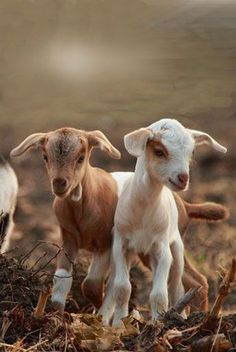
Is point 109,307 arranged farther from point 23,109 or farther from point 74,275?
point 23,109

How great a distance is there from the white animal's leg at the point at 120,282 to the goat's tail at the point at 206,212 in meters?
0.67

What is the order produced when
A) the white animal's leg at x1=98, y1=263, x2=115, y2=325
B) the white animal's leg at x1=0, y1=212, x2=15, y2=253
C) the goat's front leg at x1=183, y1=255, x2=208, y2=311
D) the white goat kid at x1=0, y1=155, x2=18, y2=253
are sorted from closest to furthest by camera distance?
the white animal's leg at x1=98, y1=263, x2=115, y2=325
the goat's front leg at x1=183, y1=255, x2=208, y2=311
the white animal's leg at x1=0, y1=212, x2=15, y2=253
the white goat kid at x1=0, y1=155, x2=18, y2=253

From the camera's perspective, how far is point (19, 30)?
6141 mm

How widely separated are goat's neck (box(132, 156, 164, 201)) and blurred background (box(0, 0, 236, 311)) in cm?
106

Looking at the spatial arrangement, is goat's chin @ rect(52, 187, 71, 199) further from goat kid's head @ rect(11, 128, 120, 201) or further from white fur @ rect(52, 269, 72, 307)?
white fur @ rect(52, 269, 72, 307)

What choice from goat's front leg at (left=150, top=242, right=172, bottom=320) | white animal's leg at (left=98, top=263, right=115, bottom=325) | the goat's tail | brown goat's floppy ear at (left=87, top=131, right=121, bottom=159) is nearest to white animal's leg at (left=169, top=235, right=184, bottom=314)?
goat's front leg at (left=150, top=242, right=172, bottom=320)

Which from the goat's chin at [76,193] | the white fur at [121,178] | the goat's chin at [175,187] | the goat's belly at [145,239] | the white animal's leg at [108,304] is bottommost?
the white animal's leg at [108,304]

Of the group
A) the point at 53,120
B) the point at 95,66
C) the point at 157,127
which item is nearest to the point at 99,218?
the point at 157,127

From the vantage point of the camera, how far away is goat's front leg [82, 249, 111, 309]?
16.4 feet

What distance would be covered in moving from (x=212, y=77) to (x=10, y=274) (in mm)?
2044

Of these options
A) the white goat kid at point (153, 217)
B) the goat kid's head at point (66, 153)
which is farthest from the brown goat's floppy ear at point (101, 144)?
the white goat kid at point (153, 217)

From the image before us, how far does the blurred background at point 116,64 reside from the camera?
5797mm

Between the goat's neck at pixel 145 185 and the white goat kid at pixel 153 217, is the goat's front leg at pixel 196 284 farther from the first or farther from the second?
the goat's neck at pixel 145 185

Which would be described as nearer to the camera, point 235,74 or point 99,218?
point 99,218
